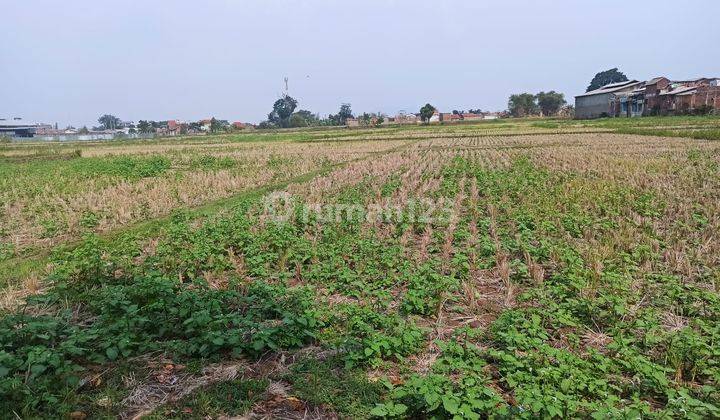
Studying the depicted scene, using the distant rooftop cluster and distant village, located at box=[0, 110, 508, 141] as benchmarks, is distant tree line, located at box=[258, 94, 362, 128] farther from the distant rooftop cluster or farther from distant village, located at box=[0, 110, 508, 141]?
the distant rooftop cluster

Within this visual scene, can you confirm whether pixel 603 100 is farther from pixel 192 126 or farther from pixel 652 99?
pixel 192 126

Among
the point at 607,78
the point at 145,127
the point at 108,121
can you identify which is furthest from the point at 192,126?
the point at 607,78

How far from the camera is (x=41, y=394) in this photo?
11.5 feet

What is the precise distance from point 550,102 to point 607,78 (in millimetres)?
30788

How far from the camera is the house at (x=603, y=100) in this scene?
251 feet

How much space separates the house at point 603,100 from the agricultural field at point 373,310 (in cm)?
7660

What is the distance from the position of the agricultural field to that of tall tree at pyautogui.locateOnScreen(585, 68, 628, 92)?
13937 cm

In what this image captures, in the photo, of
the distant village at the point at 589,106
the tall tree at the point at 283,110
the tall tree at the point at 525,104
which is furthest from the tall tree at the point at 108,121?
the tall tree at the point at 525,104

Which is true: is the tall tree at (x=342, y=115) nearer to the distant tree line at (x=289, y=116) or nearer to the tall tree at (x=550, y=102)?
the distant tree line at (x=289, y=116)

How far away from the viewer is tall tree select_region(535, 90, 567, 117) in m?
112

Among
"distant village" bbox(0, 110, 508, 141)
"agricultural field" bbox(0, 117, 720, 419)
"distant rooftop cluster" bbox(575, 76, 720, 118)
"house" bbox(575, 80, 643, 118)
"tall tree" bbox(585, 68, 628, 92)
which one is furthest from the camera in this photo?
"tall tree" bbox(585, 68, 628, 92)

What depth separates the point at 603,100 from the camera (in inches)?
3081

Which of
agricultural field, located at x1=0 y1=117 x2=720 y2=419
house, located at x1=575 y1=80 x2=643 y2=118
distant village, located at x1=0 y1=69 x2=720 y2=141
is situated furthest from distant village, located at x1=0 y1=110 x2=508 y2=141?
agricultural field, located at x1=0 y1=117 x2=720 y2=419

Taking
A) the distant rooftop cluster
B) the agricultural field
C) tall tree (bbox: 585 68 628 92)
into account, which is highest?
tall tree (bbox: 585 68 628 92)
